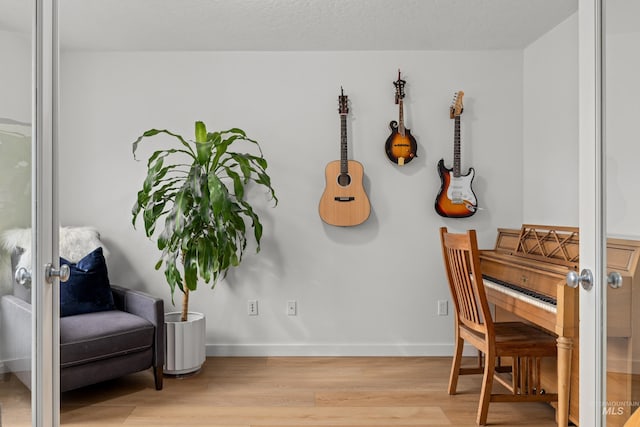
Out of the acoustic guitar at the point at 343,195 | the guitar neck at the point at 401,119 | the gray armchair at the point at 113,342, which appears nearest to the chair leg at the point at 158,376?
the gray armchair at the point at 113,342

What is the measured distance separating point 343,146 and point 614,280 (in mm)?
2478

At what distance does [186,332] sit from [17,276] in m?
1.98

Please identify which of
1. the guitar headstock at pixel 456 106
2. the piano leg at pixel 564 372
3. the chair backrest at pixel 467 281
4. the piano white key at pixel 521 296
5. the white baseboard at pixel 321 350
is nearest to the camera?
the piano leg at pixel 564 372

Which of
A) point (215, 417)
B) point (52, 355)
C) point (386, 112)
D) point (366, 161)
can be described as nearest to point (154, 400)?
point (215, 417)

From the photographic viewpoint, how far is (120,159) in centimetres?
374

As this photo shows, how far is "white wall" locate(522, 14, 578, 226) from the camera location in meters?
3.08

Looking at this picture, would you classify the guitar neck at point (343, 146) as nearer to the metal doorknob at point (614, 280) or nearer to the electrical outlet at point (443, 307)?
the electrical outlet at point (443, 307)

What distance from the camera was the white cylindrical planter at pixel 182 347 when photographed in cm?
319

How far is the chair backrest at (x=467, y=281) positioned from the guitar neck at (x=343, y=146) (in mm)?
1006

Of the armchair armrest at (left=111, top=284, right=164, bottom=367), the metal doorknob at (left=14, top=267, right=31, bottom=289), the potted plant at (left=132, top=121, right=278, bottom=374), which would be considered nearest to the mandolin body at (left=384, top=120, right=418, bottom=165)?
the potted plant at (left=132, top=121, right=278, bottom=374)

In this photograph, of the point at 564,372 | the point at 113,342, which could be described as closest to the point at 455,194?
the point at 564,372

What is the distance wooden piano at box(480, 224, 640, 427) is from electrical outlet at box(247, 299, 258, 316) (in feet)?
5.52

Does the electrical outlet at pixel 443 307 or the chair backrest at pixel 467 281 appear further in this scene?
the electrical outlet at pixel 443 307

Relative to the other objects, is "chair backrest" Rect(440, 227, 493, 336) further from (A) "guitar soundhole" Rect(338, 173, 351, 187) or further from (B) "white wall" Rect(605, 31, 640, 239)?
(B) "white wall" Rect(605, 31, 640, 239)
